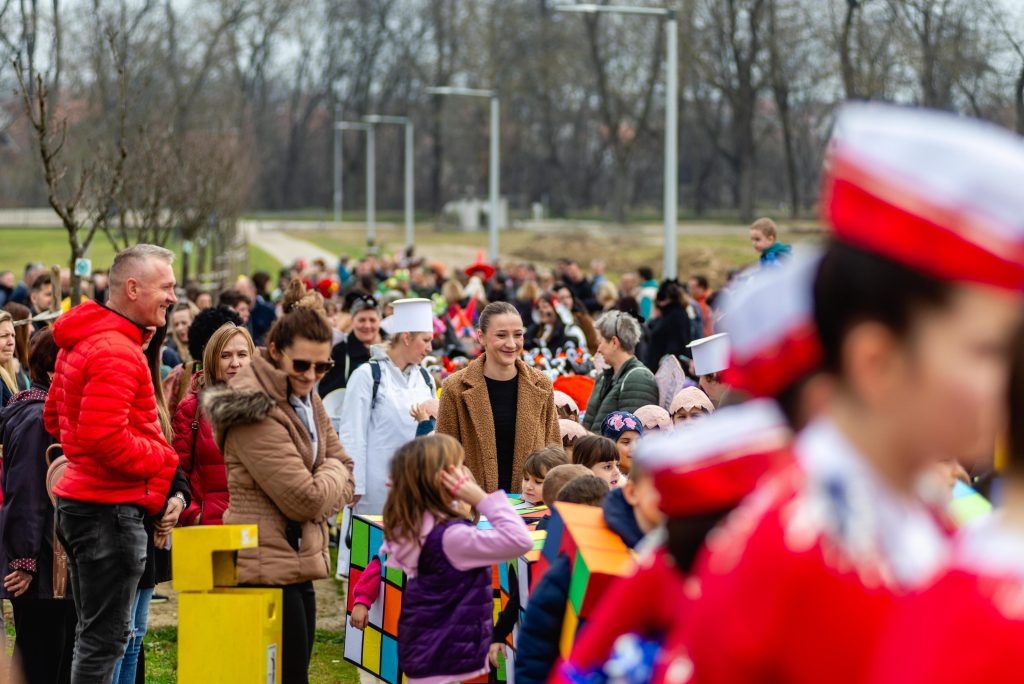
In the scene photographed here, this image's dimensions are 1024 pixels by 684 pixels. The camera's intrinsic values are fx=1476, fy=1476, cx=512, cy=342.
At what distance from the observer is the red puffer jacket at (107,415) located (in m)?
5.70

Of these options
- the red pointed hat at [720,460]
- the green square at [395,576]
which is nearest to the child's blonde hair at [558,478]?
the green square at [395,576]

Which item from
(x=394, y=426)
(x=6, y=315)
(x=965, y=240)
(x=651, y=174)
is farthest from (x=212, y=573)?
(x=651, y=174)

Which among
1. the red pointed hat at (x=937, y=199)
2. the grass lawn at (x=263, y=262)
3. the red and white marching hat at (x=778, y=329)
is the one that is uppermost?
the red pointed hat at (x=937, y=199)

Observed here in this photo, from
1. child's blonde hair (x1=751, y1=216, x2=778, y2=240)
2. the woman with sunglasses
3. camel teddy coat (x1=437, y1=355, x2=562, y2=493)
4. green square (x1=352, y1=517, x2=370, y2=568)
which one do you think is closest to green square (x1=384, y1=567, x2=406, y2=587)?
green square (x1=352, y1=517, x2=370, y2=568)

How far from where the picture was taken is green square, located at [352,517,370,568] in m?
6.71

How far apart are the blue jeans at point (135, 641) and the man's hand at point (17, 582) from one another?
524mm

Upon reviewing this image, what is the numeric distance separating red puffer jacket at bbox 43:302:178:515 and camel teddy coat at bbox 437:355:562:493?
6.27ft

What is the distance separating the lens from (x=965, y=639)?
60.7 inches

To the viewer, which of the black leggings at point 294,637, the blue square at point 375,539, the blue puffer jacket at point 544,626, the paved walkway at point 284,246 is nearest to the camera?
the blue puffer jacket at point 544,626

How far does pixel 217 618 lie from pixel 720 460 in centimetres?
404

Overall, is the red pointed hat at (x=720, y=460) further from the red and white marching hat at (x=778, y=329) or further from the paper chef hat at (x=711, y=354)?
the paper chef hat at (x=711, y=354)

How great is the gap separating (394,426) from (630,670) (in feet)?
19.7

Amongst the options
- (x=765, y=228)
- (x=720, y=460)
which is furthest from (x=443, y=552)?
(x=765, y=228)

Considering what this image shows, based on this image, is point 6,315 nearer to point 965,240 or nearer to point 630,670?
point 630,670
